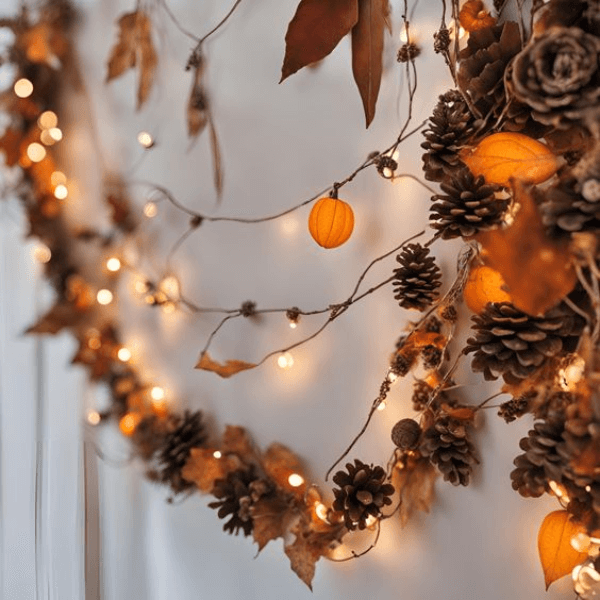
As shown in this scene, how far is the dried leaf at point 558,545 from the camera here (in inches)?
23.2

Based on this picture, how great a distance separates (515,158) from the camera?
558mm

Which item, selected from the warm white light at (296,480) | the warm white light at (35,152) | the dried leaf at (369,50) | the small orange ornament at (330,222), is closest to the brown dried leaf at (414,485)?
the warm white light at (296,480)

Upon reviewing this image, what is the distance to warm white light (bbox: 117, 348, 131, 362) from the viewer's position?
1029mm

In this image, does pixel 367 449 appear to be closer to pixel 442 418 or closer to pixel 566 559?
pixel 442 418

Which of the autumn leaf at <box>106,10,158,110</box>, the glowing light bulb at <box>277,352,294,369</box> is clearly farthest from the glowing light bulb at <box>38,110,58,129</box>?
the glowing light bulb at <box>277,352,294,369</box>

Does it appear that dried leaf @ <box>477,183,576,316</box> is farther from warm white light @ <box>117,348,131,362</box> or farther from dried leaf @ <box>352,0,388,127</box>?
warm white light @ <box>117,348,131,362</box>

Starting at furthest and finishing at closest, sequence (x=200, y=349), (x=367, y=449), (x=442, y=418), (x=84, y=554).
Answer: (x=84, y=554), (x=200, y=349), (x=367, y=449), (x=442, y=418)

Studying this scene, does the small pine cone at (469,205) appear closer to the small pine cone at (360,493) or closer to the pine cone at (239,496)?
the small pine cone at (360,493)

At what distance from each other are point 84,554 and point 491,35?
2.89ft

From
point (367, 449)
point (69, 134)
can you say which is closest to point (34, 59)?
point (69, 134)

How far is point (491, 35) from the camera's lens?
0.58 m

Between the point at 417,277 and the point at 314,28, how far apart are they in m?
0.25

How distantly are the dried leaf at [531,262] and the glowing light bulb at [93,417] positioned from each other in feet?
2.45

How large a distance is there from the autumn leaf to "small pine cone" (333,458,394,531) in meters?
0.60
